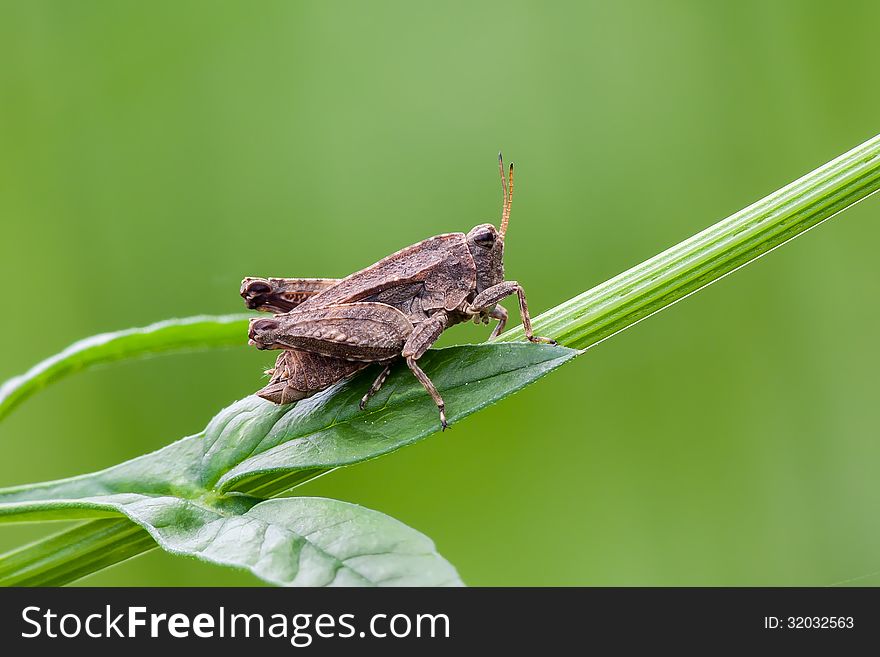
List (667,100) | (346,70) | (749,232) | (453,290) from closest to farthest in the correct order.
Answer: (749,232) → (453,290) → (667,100) → (346,70)

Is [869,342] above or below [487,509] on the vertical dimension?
above

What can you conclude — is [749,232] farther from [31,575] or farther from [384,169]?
[384,169]

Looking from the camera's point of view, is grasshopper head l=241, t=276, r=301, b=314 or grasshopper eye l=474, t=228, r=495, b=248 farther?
grasshopper eye l=474, t=228, r=495, b=248

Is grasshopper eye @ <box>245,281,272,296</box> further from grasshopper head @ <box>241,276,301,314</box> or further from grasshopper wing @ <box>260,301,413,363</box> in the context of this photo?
grasshopper wing @ <box>260,301,413,363</box>

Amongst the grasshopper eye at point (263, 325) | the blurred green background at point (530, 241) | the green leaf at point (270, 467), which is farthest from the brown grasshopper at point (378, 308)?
the blurred green background at point (530, 241)

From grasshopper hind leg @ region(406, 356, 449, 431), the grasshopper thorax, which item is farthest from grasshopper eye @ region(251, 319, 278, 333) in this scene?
the grasshopper thorax

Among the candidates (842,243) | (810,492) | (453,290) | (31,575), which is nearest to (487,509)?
(810,492)

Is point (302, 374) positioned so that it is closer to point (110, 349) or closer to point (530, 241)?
point (110, 349)
